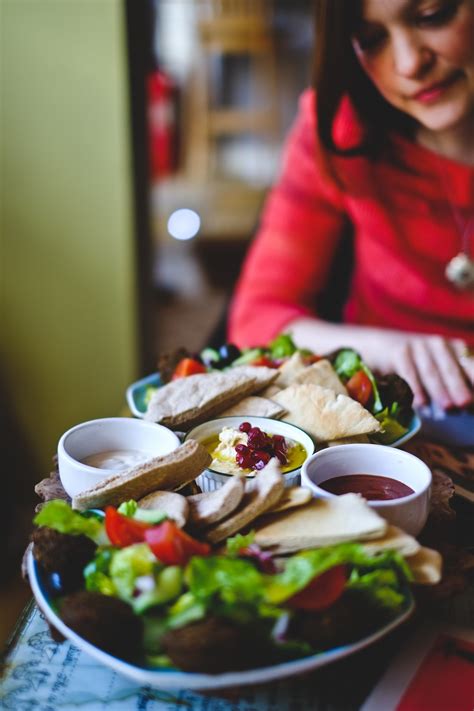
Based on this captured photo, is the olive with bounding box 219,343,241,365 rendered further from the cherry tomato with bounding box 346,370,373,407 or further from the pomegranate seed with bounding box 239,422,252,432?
the pomegranate seed with bounding box 239,422,252,432

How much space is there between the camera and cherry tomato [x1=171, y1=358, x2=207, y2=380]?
4.73ft

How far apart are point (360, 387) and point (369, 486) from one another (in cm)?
39

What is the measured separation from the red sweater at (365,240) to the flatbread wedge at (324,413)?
796mm

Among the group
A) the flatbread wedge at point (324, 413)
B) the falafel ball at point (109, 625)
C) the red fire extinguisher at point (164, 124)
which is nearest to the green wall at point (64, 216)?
the flatbread wedge at point (324, 413)

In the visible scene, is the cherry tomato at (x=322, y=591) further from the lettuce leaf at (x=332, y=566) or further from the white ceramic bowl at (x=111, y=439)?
the white ceramic bowl at (x=111, y=439)

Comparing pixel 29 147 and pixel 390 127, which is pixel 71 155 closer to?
pixel 29 147

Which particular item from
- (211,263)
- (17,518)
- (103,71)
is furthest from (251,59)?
(17,518)

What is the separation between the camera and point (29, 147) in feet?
9.62

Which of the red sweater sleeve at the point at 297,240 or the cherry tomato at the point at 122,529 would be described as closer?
the cherry tomato at the point at 122,529

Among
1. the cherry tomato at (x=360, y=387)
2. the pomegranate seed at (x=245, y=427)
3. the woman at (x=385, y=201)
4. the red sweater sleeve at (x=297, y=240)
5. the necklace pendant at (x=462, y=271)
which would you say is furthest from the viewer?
the red sweater sleeve at (x=297, y=240)

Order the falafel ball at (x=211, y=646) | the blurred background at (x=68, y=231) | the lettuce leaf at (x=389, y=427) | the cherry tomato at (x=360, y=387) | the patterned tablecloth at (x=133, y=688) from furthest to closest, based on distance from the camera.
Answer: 1. the blurred background at (x=68, y=231)
2. the cherry tomato at (x=360, y=387)
3. the lettuce leaf at (x=389, y=427)
4. the patterned tablecloth at (x=133, y=688)
5. the falafel ball at (x=211, y=646)

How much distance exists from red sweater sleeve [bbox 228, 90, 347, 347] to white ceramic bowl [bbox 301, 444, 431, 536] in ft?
3.69

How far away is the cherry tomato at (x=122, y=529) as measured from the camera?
34.1 inches

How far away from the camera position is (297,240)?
2.22 meters
